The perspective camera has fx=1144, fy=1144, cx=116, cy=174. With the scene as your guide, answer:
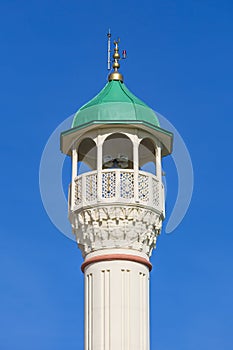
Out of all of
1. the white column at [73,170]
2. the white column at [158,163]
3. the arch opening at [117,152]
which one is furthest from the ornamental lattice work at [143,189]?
the white column at [73,170]

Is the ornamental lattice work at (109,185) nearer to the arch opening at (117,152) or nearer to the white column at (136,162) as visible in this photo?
the white column at (136,162)

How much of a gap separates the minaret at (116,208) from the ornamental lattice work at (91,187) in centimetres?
3

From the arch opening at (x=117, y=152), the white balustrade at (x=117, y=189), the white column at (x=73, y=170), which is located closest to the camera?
the white balustrade at (x=117, y=189)

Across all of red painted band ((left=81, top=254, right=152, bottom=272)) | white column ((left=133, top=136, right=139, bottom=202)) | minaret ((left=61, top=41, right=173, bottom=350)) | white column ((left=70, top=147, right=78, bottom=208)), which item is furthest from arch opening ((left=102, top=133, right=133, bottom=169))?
red painted band ((left=81, top=254, right=152, bottom=272))

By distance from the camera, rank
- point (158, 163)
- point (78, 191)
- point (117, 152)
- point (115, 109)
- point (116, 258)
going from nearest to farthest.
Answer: point (116, 258)
point (78, 191)
point (115, 109)
point (158, 163)
point (117, 152)

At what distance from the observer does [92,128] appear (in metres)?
31.5

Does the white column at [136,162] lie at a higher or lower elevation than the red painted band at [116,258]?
higher

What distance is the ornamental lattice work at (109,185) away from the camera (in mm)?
30734

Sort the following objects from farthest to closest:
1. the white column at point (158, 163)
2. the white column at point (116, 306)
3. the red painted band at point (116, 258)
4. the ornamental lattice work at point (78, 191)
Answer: the white column at point (158, 163) → the ornamental lattice work at point (78, 191) → the red painted band at point (116, 258) → the white column at point (116, 306)

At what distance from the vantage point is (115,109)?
3169 centimetres

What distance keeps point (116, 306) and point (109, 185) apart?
11.2 feet

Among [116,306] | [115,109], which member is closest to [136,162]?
[115,109]

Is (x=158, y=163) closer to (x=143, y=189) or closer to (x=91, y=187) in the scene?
(x=143, y=189)

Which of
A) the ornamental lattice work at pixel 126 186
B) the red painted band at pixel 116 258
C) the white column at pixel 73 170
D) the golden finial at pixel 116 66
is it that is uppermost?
the golden finial at pixel 116 66
